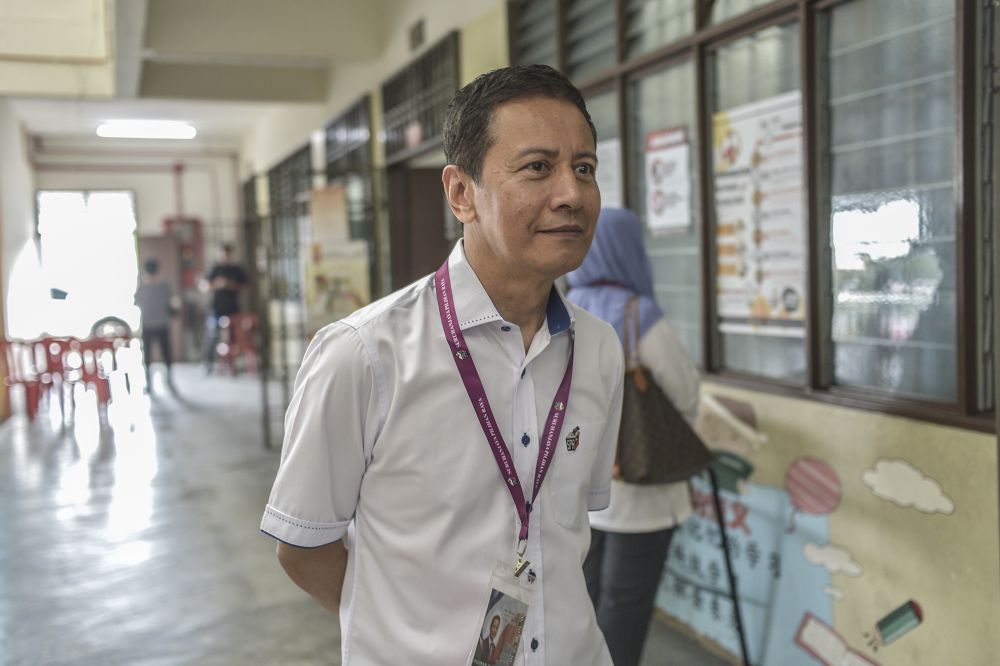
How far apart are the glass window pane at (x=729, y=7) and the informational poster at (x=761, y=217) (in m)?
0.33

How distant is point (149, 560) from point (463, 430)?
3.85 m

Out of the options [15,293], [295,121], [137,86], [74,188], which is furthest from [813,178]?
[74,188]

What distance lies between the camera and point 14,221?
34.1ft

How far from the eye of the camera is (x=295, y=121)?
10547 millimetres

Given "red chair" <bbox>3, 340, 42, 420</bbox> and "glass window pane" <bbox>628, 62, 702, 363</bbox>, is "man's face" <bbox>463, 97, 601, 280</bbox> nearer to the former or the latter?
"glass window pane" <bbox>628, 62, 702, 363</bbox>

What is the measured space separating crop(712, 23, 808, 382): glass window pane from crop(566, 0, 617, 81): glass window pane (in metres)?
0.79

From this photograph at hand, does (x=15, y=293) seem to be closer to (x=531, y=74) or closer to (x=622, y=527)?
(x=622, y=527)

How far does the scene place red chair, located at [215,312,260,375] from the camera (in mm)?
12164

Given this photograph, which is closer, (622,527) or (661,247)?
(622,527)

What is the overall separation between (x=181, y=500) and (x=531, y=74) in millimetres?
5092

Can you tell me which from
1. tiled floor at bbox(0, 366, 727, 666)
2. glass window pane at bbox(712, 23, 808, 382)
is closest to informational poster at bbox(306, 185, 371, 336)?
→ tiled floor at bbox(0, 366, 727, 666)

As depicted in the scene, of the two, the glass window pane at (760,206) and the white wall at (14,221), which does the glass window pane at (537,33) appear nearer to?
the glass window pane at (760,206)

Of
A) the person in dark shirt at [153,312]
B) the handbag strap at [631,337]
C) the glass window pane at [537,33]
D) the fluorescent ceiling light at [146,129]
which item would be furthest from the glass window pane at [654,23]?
the fluorescent ceiling light at [146,129]

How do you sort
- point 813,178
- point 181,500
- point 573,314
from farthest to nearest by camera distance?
point 181,500 < point 813,178 < point 573,314
